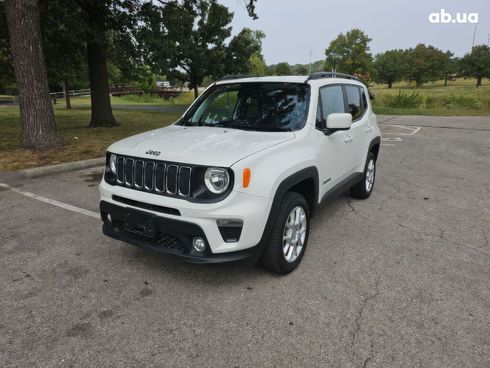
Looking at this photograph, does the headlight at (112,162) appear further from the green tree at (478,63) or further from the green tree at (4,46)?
the green tree at (478,63)

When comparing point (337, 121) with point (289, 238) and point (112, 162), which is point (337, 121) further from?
point (112, 162)

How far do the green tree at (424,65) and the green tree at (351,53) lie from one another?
23.3 m

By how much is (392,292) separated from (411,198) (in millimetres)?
3096

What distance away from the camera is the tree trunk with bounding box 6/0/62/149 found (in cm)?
806

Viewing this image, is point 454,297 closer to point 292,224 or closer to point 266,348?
point 292,224

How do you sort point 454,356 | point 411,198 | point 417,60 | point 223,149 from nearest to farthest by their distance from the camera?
1. point 454,356
2. point 223,149
3. point 411,198
4. point 417,60

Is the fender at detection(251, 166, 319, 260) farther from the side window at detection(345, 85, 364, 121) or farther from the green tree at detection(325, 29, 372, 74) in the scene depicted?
the green tree at detection(325, 29, 372, 74)

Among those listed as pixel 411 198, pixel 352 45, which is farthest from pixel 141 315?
pixel 352 45

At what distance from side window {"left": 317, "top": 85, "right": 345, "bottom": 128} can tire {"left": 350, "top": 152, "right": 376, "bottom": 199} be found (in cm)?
121

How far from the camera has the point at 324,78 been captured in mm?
4410

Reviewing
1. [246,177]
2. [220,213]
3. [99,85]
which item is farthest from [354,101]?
[99,85]

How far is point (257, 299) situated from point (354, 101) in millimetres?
3255

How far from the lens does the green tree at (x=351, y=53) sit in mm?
57906

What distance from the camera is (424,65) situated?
3054 inches
